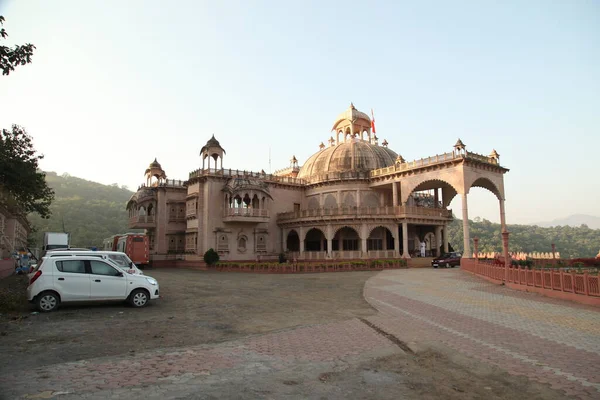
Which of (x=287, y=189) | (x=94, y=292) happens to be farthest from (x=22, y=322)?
(x=287, y=189)

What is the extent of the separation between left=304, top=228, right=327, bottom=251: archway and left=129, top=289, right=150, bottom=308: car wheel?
30961mm

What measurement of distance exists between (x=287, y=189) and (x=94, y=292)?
108 feet

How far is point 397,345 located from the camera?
8.08 m

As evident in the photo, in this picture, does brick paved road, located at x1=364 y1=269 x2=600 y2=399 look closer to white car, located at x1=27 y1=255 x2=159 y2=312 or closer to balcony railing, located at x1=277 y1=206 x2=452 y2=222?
white car, located at x1=27 y1=255 x2=159 y2=312

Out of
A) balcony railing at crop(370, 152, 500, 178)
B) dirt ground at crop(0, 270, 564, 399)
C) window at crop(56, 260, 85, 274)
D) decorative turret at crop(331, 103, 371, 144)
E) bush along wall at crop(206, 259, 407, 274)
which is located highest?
decorative turret at crop(331, 103, 371, 144)

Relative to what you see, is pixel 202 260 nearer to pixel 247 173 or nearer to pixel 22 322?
pixel 247 173

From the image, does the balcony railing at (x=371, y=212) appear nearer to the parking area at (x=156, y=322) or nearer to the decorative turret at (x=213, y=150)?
the decorative turret at (x=213, y=150)

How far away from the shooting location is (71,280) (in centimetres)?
1172

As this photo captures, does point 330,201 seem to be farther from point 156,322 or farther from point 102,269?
point 156,322

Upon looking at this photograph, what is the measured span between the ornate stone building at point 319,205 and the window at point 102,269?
2401 centimetres

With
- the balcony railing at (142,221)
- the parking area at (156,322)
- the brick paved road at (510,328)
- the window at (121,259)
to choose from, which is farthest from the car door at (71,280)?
the balcony railing at (142,221)

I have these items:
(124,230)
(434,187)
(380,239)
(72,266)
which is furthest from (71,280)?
(124,230)

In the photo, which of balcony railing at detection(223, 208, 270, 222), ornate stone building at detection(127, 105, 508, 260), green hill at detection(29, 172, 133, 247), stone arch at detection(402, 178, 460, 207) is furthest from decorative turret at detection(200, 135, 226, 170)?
green hill at detection(29, 172, 133, 247)

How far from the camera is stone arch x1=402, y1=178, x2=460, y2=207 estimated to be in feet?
122
